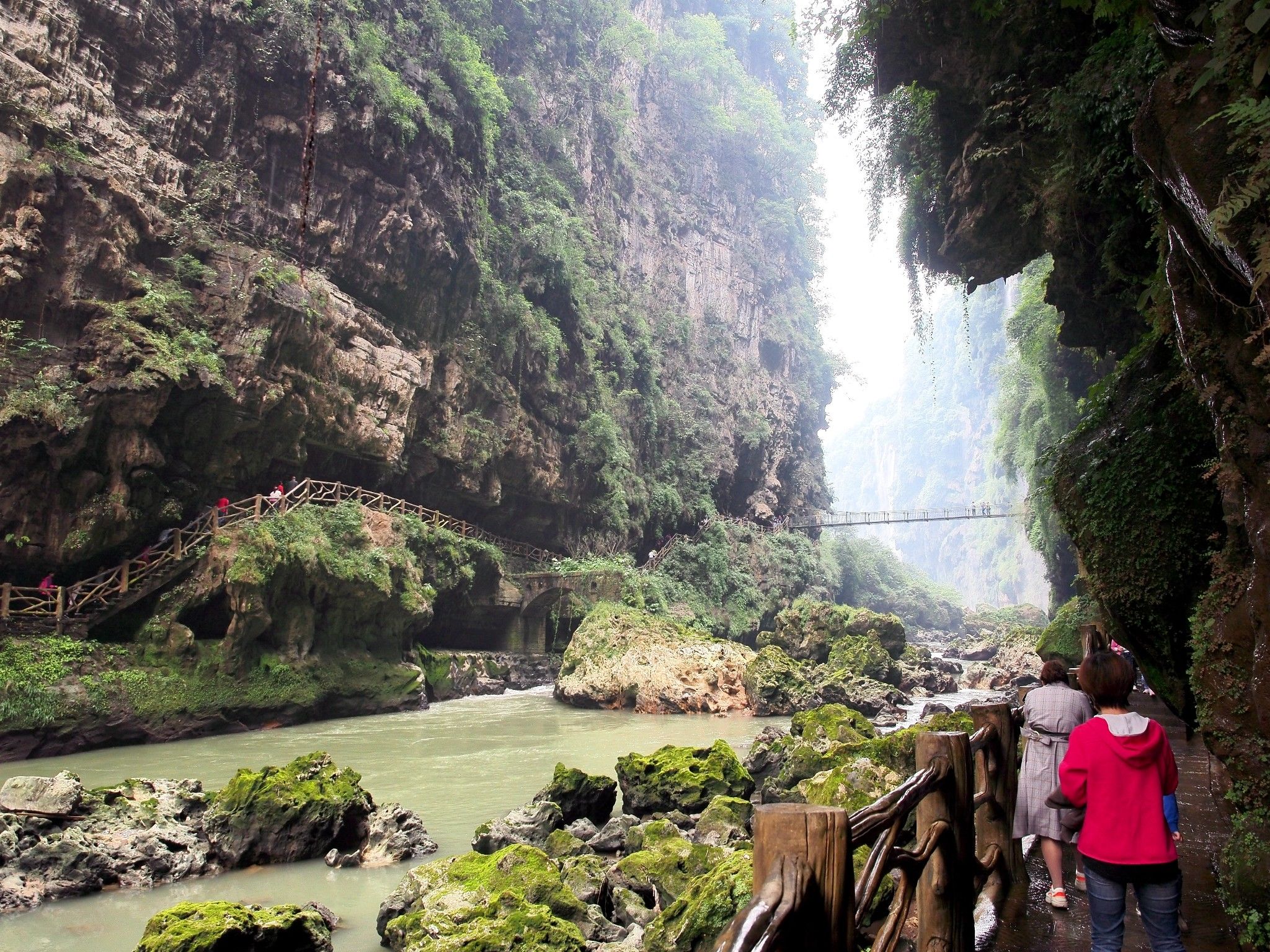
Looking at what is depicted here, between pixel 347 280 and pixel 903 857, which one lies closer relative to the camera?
pixel 903 857

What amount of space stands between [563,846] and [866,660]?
47.4 feet

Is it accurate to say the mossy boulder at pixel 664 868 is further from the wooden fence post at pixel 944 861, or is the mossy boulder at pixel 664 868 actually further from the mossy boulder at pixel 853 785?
the wooden fence post at pixel 944 861

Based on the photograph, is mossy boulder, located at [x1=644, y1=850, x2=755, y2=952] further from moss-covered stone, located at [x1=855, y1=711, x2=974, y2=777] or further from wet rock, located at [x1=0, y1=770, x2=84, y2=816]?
wet rock, located at [x1=0, y1=770, x2=84, y2=816]

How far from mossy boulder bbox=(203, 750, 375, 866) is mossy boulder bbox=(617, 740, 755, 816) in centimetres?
293

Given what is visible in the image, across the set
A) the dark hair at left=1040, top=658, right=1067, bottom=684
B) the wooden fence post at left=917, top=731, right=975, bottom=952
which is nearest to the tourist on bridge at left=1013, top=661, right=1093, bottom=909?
the dark hair at left=1040, top=658, right=1067, bottom=684

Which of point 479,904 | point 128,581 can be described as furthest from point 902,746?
point 128,581

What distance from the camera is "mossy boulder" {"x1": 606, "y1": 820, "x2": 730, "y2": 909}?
5.80 metres

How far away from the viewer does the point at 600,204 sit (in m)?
34.1

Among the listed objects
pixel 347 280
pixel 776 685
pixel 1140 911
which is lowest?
pixel 776 685

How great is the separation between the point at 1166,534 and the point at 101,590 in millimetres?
14772

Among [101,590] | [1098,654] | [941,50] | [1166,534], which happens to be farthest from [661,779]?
[941,50]

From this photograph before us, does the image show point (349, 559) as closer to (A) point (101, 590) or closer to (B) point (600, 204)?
(A) point (101, 590)

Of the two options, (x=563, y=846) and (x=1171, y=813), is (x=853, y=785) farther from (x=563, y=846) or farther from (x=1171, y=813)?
(x=1171, y=813)

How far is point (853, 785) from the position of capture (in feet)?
20.8
